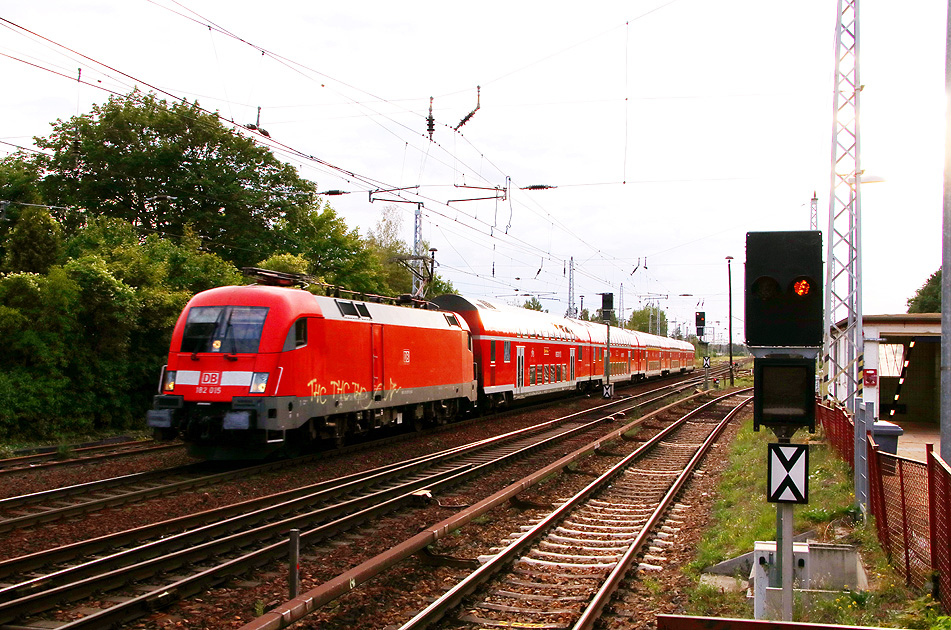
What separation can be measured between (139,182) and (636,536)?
32187mm


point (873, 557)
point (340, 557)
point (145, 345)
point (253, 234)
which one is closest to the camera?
point (873, 557)

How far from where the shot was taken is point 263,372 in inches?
510

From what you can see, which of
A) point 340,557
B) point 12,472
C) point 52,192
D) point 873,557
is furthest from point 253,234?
point 873,557

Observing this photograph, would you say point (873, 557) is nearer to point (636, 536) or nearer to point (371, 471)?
point (636, 536)

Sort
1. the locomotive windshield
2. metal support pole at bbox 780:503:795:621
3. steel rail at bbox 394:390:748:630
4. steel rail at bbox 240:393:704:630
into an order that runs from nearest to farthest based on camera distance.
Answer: metal support pole at bbox 780:503:795:621, steel rail at bbox 240:393:704:630, steel rail at bbox 394:390:748:630, the locomotive windshield

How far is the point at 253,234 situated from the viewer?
3728cm

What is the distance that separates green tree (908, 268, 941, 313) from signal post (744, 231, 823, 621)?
6579 cm

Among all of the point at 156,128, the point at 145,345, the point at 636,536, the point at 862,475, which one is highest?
the point at 156,128

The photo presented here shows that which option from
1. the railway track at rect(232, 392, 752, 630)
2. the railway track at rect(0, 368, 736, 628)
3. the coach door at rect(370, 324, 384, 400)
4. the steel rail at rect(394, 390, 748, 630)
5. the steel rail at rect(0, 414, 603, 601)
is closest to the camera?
the railway track at rect(232, 392, 752, 630)

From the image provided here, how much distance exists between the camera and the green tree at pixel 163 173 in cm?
3506

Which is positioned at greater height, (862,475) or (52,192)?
(52,192)

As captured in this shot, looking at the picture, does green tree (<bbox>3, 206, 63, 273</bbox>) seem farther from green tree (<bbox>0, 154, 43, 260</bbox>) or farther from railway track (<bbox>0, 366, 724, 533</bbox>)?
green tree (<bbox>0, 154, 43, 260</bbox>)

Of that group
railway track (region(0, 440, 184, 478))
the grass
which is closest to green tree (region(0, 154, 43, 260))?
railway track (region(0, 440, 184, 478))

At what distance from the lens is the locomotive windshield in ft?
43.2
